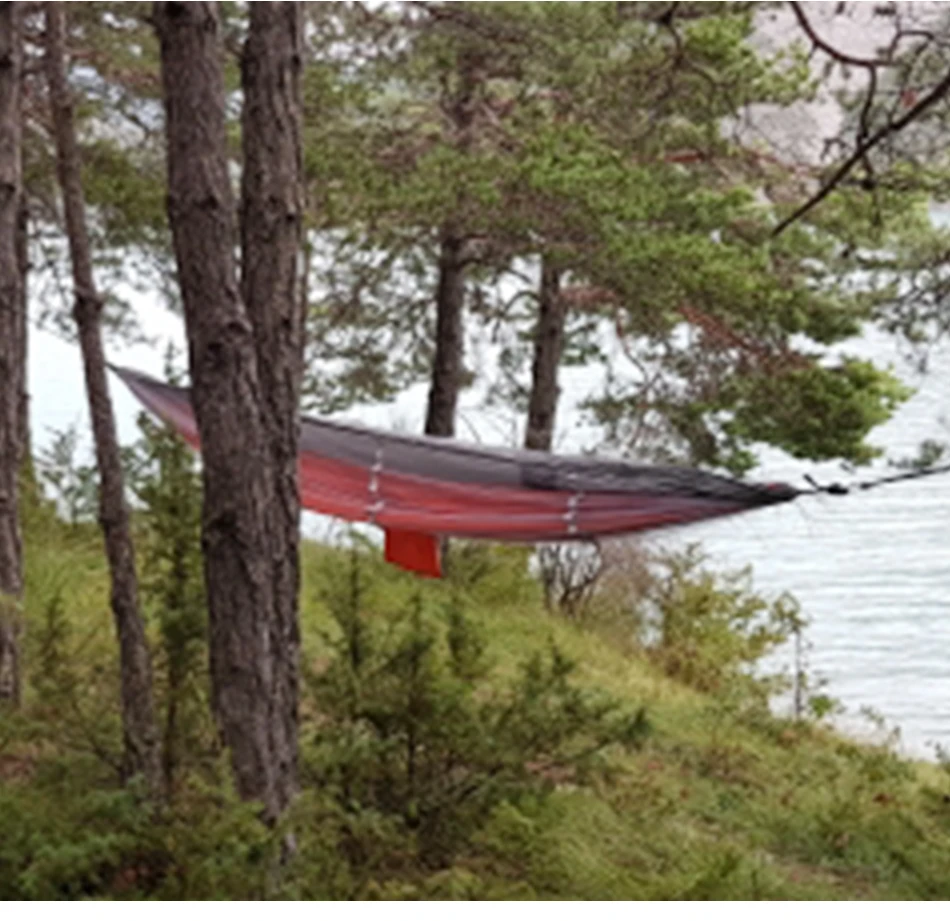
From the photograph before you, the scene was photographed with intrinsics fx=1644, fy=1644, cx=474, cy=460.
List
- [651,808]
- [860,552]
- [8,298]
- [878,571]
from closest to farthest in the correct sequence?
[8,298] < [651,808] < [878,571] < [860,552]

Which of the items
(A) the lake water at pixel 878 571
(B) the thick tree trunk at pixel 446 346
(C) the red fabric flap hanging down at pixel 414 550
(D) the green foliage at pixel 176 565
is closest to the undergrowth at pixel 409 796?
(D) the green foliage at pixel 176 565

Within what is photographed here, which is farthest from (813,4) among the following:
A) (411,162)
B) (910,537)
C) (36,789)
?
(910,537)

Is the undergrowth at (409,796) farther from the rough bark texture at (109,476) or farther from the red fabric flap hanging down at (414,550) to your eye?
the red fabric flap hanging down at (414,550)

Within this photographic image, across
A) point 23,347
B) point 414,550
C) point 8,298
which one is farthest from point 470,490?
point 23,347

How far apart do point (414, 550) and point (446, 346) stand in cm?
342

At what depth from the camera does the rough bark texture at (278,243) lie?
2.83 m

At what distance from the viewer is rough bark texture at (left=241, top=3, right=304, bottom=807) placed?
9.27ft

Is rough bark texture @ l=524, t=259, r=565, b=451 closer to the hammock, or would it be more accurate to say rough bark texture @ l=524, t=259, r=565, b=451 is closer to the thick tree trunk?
the thick tree trunk

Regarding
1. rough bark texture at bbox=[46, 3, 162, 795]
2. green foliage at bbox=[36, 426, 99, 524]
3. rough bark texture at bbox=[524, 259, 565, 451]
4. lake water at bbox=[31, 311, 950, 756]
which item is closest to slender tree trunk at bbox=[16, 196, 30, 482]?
green foliage at bbox=[36, 426, 99, 524]

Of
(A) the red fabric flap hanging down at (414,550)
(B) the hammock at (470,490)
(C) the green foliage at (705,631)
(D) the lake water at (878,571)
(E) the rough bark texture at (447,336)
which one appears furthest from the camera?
(D) the lake water at (878,571)

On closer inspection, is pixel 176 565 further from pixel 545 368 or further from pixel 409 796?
pixel 545 368

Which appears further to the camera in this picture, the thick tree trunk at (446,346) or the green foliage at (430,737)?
the thick tree trunk at (446,346)

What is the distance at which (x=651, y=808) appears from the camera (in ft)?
13.4

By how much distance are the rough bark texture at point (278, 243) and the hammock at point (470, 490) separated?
1.16 m
